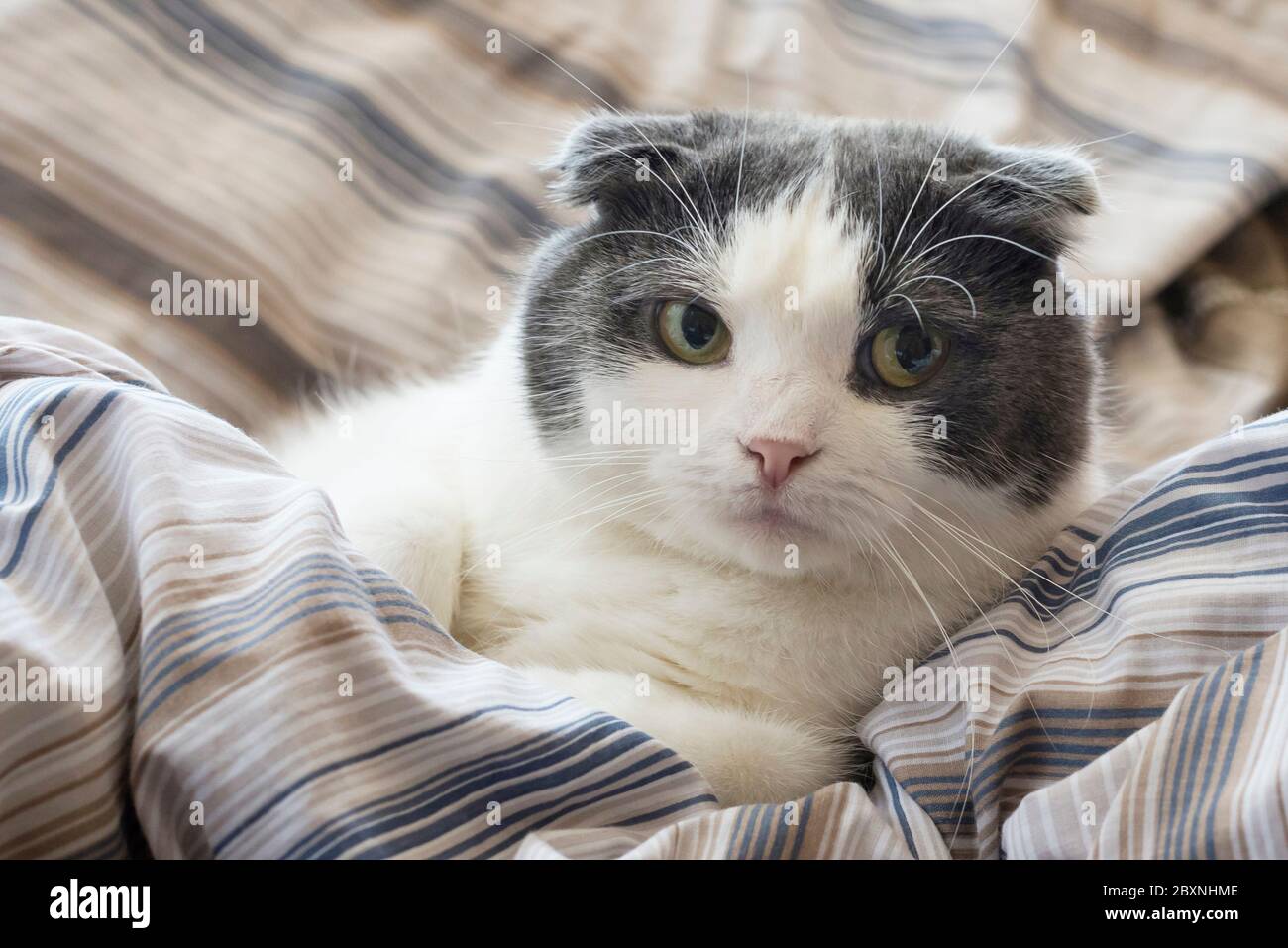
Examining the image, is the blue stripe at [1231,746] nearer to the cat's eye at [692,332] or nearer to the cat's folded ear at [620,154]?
the cat's eye at [692,332]

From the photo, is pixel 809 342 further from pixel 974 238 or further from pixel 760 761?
pixel 760 761

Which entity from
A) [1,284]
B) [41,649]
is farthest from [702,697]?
[1,284]

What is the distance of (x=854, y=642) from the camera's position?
1.10m

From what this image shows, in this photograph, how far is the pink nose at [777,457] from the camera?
3.10 feet

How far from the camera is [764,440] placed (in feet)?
3.11

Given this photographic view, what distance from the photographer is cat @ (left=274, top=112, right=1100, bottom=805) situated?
3.29ft

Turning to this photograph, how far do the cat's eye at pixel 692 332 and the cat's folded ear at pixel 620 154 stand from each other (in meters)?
0.17

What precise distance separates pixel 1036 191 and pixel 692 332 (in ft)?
1.24

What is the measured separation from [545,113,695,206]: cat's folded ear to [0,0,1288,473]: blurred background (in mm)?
Result: 305

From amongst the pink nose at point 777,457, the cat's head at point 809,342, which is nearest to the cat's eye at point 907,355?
the cat's head at point 809,342

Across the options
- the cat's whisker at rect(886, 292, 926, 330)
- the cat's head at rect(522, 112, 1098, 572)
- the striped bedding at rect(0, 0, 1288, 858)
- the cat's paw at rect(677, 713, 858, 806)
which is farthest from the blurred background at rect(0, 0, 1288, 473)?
the cat's paw at rect(677, 713, 858, 806)
